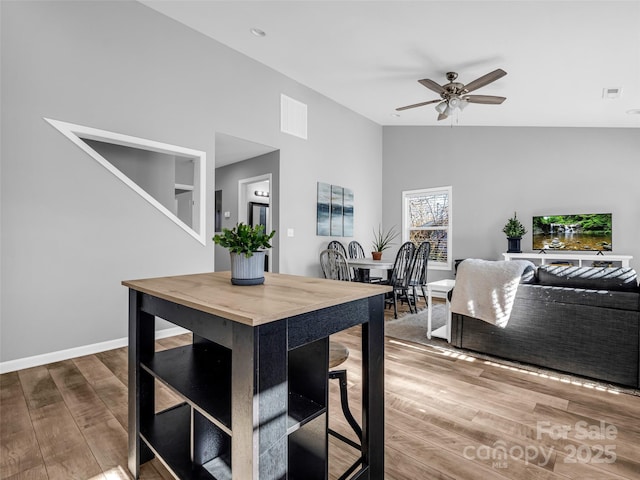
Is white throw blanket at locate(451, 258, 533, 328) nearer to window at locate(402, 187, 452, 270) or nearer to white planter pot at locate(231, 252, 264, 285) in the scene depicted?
white planter pot at locate(231, 252, 264, 285)

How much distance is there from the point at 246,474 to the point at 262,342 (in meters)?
0.35

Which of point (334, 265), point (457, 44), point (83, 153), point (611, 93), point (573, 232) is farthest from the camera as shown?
point (573, 232)

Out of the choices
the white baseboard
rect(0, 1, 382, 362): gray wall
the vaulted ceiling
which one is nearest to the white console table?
the vaulted ceiling

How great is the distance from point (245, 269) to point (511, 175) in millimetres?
5351

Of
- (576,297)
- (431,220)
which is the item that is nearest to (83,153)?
(576,297)

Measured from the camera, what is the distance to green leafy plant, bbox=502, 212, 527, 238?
5027 mm

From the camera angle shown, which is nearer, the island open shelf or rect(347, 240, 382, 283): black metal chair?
the island open shelf

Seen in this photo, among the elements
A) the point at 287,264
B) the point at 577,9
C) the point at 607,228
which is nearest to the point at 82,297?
the point at 287,264

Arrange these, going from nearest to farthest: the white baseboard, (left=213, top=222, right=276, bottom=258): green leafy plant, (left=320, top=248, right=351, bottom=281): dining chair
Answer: (left=213, top=222, right=276, bottom=258): green leafy plant → the white baseboard → (left=320, top=248, right=351, bottom=281): dining chair

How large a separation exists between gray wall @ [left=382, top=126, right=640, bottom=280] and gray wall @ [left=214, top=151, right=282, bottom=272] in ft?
9.07

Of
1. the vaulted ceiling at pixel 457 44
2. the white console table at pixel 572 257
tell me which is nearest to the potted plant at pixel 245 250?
the vaulted ceiling at pixel 457 44

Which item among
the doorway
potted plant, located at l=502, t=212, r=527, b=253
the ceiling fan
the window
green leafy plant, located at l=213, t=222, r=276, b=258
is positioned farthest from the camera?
the window

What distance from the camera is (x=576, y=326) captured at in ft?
7.67

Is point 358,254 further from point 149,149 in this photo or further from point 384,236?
point 149,149
